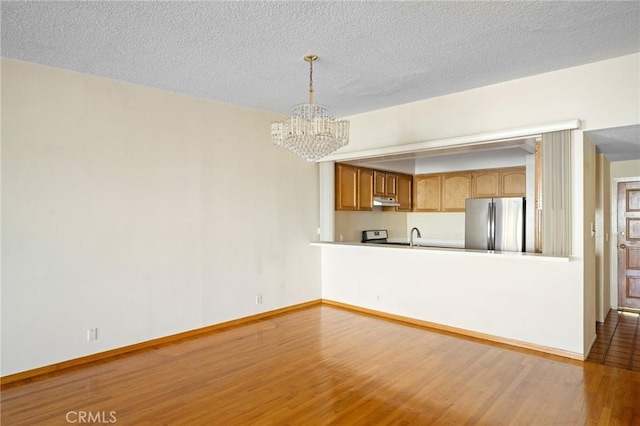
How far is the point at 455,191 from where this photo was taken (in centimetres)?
697

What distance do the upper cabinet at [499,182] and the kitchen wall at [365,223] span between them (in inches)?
63.3

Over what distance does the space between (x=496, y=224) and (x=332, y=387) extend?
11.4 ft

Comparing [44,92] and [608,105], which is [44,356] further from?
[608,105]

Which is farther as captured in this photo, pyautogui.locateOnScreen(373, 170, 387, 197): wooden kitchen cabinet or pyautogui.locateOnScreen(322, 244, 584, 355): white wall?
pyautogui.locateOnScreen(373, 170, 387, 197): wooden kitchen cabinet

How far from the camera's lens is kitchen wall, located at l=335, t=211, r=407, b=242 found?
6.39 meters

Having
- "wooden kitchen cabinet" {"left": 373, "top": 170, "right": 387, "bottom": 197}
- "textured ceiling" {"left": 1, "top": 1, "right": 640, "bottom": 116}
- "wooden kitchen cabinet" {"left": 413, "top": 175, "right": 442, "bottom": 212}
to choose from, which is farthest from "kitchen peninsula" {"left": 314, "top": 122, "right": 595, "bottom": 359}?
"wooden kitchen cabinet" {"left": 413, "top": 175, "right": 442, "bottom": 212}

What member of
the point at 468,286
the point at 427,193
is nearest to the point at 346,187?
the point at 427,193

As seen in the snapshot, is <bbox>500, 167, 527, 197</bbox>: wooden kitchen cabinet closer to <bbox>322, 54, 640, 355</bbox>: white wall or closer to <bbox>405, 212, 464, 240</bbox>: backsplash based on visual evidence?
<bbox>405, 212, 464, 240</bbox>: backsplash

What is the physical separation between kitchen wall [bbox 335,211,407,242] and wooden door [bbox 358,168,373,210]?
1.08 feet

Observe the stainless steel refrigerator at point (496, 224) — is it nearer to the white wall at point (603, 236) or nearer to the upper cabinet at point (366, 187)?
the white wall at point (603, 236)

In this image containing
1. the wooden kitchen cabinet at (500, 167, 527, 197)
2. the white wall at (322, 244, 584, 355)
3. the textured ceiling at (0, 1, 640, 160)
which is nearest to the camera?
the textured ceiling at (0, 1, 640, 160)

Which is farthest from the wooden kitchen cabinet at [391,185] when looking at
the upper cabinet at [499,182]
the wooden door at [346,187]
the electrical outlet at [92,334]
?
the electrical outlet at [92,334]

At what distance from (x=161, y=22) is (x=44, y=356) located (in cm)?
308

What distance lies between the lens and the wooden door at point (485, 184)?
6540 millimetres
